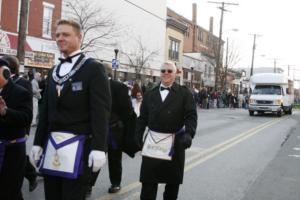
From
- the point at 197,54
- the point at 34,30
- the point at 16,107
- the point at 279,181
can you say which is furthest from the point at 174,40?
the point at 16,107

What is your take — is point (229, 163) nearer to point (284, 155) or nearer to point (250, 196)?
point (284, 155)

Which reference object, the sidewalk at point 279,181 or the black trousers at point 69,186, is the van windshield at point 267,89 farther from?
the black trousers at point 69,186

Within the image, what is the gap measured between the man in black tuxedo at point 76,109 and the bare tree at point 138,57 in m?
35.7

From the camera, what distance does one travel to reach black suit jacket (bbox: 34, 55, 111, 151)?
3828 millimetres

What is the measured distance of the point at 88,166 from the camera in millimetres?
3834

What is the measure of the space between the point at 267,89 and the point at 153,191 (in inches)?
1100

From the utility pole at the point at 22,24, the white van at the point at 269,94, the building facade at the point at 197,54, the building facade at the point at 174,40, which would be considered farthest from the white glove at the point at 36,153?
the building facade at the point at 197,54

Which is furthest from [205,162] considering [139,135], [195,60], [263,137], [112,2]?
[195,60]

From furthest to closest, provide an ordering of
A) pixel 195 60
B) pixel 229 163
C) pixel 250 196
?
pixel 195 60
pixel 229 163
pixel 250 196

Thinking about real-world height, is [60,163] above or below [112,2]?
below

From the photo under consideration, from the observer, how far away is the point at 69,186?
12.5 ft

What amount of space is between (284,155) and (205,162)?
275cm

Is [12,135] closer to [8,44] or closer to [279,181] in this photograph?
[279,181]

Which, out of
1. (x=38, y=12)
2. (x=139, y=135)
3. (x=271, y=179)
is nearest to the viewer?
(x=139, y=135)
